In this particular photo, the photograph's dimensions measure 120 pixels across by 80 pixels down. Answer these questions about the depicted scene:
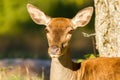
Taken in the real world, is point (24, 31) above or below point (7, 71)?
A: below

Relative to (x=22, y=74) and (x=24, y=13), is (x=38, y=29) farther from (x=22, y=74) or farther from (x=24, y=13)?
(x=22, y=74)

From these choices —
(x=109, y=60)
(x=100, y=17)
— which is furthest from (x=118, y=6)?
(x=109, y=60)

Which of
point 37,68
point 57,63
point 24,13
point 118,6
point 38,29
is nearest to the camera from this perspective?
point 57,63

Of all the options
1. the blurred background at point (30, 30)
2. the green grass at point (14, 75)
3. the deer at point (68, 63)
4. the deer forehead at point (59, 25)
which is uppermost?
the deer forehead at point (59, 25)

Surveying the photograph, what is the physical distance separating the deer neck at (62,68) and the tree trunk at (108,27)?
55.6 inches

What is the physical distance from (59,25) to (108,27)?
5.00 ft

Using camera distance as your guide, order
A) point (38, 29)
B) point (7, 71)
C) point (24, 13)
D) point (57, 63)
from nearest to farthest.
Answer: point (57, 63) → point (7, 71) → point (24, 13) → point (38, 29)

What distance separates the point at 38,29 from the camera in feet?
74.7

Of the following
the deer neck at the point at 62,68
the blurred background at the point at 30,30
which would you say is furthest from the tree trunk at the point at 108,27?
the blurred background at the point at 30,30

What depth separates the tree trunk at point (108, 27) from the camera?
12.9 metres

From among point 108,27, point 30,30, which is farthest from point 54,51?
point 30,30

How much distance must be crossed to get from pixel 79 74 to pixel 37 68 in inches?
197

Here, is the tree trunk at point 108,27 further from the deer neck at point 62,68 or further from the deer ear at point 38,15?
the deer neck at point 62,68

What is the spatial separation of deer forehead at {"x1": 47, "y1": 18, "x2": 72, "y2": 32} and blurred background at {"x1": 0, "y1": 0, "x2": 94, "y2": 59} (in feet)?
25.8
